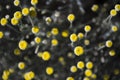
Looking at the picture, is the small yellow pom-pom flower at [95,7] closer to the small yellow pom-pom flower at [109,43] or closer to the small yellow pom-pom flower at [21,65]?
the small yellow pom-pom flower at [109,43]

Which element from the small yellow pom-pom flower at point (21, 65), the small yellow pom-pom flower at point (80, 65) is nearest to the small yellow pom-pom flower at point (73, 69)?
the small yellow pom-pom flower at point (80, 65)

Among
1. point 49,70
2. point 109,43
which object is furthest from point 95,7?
point 49,70

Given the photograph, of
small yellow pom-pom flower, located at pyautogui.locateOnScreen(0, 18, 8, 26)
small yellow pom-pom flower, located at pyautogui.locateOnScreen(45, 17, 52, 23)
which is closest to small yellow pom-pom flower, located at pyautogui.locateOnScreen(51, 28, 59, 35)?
small yellow pom-pom flower, located at pyautogui.locateOnScreen(45, 17, 52, 23)

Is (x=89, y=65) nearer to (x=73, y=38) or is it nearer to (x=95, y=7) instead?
(x=73, y=38)

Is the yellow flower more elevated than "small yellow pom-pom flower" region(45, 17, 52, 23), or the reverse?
"small yellow pom-pom flower" region(45, 17, 52, 23)

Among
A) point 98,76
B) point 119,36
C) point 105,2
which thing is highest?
point 105,2

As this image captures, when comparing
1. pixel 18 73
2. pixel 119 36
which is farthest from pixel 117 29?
pixel 18 73

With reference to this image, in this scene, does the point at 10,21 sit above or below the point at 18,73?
above

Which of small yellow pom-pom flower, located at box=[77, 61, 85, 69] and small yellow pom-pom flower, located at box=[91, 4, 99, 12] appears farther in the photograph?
small yellow pom-pom flower, located at box=[91, 4, 99, 12]

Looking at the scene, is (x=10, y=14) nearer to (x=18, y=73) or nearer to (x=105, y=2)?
(x=18, y=73)

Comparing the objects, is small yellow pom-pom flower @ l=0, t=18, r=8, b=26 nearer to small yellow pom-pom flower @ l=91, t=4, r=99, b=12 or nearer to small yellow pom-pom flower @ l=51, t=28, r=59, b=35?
small yellow pom-pom flower @ l=51, t=28, r=59, b=35

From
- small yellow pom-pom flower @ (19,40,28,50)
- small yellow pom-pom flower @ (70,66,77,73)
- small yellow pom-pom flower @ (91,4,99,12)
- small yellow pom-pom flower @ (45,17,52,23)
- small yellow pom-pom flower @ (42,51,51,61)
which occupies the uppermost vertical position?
small yellow pom-pom flower @ (91,4,99,12)
